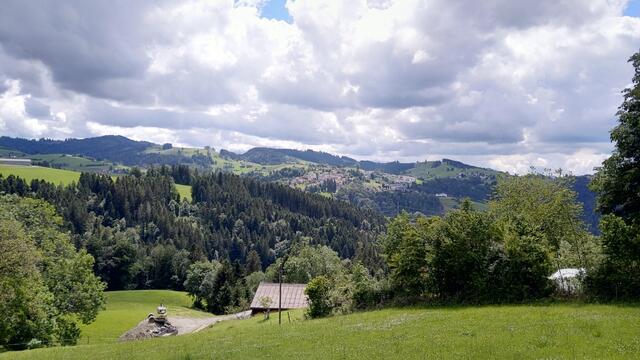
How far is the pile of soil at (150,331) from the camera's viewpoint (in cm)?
6185

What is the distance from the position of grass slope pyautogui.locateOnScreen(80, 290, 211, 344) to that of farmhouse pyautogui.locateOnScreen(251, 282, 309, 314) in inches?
816

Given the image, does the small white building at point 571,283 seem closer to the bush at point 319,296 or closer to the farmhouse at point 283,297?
the bush at point 319,296

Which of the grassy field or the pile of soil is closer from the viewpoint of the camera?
the grassy field

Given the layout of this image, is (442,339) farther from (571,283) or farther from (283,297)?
(283,297)

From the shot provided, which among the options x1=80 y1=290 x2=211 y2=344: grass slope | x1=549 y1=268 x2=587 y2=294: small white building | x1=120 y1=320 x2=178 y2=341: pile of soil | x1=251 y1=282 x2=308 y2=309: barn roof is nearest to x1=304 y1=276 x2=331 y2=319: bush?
x1=549 y1=268 x2=587 y2=294: small white building

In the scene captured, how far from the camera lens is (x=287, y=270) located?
122875 millimetres

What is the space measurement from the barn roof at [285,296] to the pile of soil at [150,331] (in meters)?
14.8

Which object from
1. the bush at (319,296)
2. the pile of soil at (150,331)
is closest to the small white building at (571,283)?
the bush at (319,296)

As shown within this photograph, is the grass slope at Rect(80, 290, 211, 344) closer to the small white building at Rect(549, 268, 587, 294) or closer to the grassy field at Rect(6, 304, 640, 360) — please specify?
the grassy field at Rect(6, 304, 640, 360)

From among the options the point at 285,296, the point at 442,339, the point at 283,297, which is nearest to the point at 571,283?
the point at 442,339

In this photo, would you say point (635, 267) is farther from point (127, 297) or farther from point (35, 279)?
point (127, 297)

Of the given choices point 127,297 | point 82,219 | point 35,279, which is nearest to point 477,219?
point 35,279

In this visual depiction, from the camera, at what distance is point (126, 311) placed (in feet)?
357

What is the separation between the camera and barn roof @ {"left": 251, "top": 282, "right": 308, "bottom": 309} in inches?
3054
